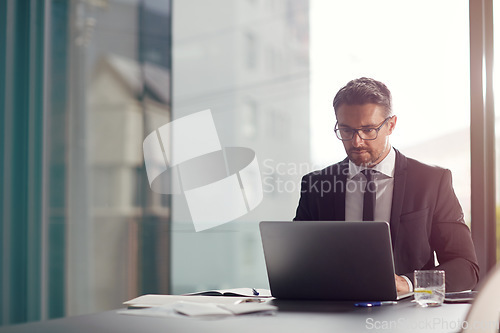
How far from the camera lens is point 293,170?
128 inches

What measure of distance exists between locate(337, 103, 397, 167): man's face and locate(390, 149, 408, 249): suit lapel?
105 mm

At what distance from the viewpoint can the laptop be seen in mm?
1551

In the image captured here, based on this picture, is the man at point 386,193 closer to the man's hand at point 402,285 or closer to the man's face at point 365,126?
the man's face at point 365,126

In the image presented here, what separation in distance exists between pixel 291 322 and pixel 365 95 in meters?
1.44

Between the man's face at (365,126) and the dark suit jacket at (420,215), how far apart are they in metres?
0.08

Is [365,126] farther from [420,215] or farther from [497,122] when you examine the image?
[497,122]

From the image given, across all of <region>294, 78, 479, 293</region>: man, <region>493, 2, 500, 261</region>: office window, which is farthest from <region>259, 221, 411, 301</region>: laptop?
<region>493, 2, 500, 261</region>: office window

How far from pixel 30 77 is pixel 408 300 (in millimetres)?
2193

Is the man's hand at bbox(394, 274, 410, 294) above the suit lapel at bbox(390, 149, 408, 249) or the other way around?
the other way around

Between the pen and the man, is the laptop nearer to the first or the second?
the pen

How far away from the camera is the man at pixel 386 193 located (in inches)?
91.5

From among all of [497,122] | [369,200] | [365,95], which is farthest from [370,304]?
[497,122]

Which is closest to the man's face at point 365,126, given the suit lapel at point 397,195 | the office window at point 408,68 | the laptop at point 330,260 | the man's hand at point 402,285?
the suit lapel at point 397,195

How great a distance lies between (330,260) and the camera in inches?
62.9
